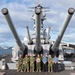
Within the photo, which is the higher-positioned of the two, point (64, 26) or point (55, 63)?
point (64, 26)

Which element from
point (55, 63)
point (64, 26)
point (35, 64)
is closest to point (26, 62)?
point (35, 64)

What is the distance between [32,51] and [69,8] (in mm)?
6600

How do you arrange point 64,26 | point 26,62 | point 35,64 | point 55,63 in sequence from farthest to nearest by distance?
point 55,63, point 35,64, point 26,62, point 64,26

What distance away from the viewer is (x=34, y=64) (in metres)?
15.6

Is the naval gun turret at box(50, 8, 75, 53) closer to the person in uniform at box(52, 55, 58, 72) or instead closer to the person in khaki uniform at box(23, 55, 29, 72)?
the person in uniform at box(52, 55, 58, 72)

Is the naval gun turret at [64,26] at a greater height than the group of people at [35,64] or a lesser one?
greater

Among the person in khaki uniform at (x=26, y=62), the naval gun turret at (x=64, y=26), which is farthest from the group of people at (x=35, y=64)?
the naval gun turret at (x=64, y=26)

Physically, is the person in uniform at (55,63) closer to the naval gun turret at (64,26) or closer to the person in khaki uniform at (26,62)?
the naval gun turret at (64,26)

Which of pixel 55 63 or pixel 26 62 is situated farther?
pixel 55 63

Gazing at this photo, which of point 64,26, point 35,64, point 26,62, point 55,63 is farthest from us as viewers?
point 55,63

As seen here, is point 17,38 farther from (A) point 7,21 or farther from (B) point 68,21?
(B) point 68,21

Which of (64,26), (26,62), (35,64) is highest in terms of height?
(64,26)

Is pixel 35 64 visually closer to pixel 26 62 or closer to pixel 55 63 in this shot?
pixel 26 62

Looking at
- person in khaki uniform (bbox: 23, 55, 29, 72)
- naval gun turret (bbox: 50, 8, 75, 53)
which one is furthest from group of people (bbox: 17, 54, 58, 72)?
naval gun turret (bbox: 50, 8, 75, 53)
